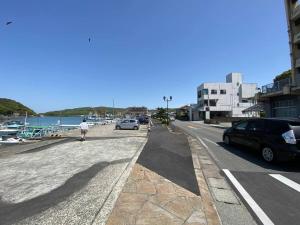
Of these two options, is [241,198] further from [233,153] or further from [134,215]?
[233,153]

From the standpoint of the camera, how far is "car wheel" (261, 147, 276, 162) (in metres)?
Result: 9.55


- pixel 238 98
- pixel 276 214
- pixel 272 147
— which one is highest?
pixel 238 98

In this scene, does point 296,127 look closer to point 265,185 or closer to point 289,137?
point 289,137

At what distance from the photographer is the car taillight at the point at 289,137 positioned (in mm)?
8853

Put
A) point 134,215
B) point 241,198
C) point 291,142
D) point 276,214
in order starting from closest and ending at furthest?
point 134,215 → point 276,214 → point 241,198 → point 291,142

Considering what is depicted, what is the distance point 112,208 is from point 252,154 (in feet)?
29.4

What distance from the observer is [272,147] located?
955 centimetres

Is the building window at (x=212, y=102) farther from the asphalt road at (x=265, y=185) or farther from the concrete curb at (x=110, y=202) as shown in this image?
the concrete curb at (x=110, y=202)

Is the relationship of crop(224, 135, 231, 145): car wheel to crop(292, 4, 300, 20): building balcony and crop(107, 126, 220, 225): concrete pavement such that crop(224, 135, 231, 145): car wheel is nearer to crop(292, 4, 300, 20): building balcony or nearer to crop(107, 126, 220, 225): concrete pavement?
crop(107, 126, 220, 225): concrete pavement

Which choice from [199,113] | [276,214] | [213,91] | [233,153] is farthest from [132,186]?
[199,113]

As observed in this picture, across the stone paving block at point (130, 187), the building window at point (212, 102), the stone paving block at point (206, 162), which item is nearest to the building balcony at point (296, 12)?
the stone paving block at point (206, 162)

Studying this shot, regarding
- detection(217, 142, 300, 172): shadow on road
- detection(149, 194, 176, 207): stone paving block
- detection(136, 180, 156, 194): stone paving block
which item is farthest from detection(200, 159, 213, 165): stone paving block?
detection(149, 194, 176, 207): stone paving block

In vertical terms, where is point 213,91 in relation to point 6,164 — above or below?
above

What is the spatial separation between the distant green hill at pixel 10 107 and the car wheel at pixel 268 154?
396 ft
